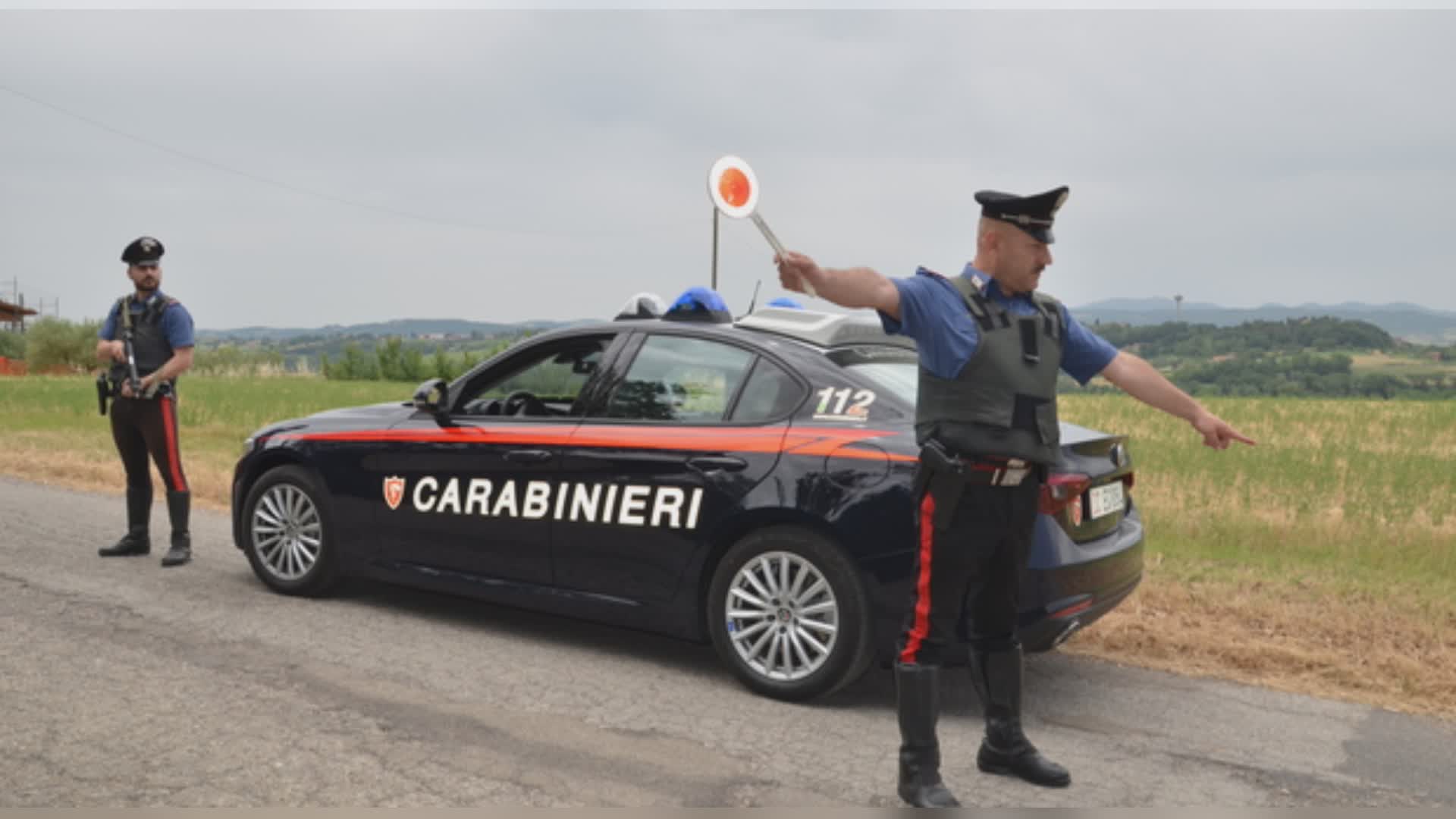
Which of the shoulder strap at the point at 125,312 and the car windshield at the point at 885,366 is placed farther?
the shoulder strap at the point at 125,312

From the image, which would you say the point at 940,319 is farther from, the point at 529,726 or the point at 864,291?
the point at 529,726

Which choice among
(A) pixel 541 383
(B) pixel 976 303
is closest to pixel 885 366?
(B) pixel 976 303

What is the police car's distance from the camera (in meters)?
4.97

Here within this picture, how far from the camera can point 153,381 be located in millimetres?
8031

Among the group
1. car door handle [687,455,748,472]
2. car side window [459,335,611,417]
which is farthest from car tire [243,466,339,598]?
car door handle [687,455,748,472]

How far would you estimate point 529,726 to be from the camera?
15.7ft

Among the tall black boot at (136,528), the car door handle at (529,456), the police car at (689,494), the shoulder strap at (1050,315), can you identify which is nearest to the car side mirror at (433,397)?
the police car at (689,494)

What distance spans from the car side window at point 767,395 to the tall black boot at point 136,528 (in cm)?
472

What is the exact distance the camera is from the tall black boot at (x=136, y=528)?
26.8 ft

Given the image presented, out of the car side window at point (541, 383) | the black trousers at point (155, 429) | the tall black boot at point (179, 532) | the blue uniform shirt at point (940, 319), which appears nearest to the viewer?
the blue uniform shirt at point (940, 319)

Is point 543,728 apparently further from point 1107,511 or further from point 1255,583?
point 1255,583

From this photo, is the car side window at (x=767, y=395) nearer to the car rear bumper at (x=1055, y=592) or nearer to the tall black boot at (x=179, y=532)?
the car rear bumper at (x=1055, y=592)

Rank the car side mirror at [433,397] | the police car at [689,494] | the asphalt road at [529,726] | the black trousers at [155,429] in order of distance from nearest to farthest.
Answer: the asphalt road at [529,726] → the police car at [689,494] → the car side mirror at [433,397] → the black trousers at [155,429]

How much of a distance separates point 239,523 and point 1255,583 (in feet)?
19.1
